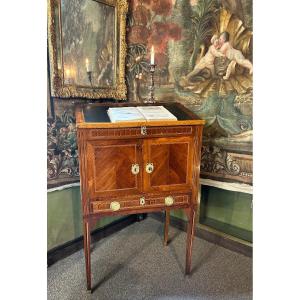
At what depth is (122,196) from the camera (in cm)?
151

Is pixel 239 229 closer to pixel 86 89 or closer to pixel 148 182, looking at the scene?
pixel 148 182

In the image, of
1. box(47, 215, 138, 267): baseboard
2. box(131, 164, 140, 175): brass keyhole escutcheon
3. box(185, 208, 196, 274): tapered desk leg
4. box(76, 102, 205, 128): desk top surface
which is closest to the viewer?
box(76, 102, 205, 128): desk top surface

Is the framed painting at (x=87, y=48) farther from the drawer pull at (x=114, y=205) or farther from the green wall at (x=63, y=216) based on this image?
the drawer pull at (x=114, y=205)

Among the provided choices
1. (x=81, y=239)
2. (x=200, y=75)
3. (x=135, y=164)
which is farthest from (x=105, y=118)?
(x=81, y=239)

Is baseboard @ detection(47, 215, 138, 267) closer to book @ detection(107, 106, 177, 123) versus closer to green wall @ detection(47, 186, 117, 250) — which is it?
green wall @ detection(47, 186, 117, 250)

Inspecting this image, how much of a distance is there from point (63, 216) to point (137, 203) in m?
0.73

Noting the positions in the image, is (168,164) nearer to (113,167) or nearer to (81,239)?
(113,167)

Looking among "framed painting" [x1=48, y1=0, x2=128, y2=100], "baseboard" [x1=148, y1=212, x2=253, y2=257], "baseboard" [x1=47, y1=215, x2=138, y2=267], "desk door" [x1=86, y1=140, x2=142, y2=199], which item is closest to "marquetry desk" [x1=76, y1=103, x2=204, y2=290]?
"desk door" [x1=86, y1=140, x2=142, y2=199]

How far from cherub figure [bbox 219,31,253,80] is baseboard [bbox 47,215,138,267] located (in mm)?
1601

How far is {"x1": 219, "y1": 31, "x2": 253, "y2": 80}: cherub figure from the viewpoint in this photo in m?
1.74

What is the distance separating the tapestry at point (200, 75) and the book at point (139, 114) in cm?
50

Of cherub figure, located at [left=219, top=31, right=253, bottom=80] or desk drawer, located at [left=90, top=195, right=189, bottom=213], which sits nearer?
desk drawer, located at [left=90, top=195, right=189, bottom=213]
